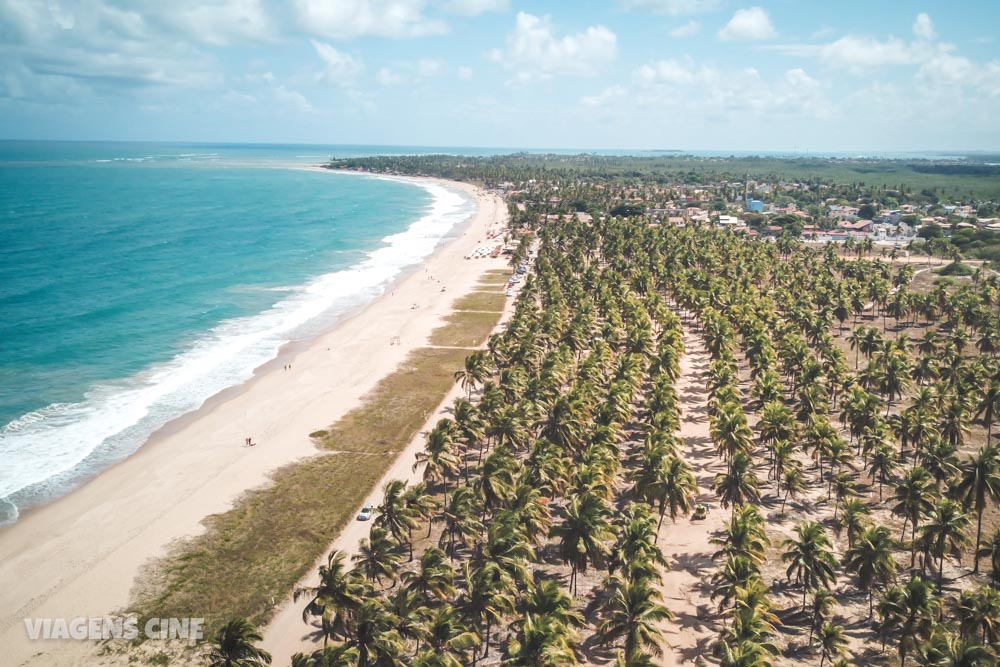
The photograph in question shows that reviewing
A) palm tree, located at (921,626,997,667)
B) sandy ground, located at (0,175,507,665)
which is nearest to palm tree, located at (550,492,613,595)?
palm tree, located at (921,626,997,667)

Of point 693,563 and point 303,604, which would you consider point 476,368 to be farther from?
point 303,604

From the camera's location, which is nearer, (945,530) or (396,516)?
(945,530)

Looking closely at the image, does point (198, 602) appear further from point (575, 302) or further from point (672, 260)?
point (672, 260)

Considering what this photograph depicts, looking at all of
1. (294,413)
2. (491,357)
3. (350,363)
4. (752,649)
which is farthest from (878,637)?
(350,363)

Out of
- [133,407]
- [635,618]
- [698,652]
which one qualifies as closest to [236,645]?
[635,618]

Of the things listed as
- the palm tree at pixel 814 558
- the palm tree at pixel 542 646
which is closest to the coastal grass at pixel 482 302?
the palm tree at pixel 814 558

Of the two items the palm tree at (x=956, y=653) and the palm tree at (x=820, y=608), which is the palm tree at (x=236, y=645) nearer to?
the palm tree at (x=820, y=608)

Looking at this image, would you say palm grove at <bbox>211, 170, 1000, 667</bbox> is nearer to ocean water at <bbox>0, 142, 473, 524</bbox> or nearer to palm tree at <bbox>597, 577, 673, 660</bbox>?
palm tree at <bbox>597, 577, 673, 660</bbox>
